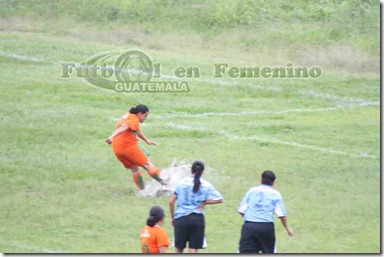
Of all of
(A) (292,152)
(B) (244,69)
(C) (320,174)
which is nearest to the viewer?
(C) (320,174)

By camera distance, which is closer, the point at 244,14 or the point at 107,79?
the point at 107,79

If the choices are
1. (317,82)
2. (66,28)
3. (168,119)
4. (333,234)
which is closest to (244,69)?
(317,82)

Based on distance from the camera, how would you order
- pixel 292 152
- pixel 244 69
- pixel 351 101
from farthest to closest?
pixel 244 69, pixel 351 101, pixel 292 152

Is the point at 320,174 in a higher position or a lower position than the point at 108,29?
lower

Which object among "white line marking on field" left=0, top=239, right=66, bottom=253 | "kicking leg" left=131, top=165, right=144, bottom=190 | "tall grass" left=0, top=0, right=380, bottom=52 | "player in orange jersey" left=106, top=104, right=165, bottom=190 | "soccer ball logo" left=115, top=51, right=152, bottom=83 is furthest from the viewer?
"tall grass" left=0, top=0, right=380, bottom=52

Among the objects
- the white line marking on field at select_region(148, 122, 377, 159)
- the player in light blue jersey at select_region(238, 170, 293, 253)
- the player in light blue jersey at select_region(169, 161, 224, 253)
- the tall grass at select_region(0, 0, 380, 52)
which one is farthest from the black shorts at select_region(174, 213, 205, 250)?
the tall grass at select_region(0, 0, 380, 52)

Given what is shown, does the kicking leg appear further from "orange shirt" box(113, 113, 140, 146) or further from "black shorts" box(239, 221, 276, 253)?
"black shorts" box(239, 221, 276, 253)

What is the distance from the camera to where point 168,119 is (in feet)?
67.6

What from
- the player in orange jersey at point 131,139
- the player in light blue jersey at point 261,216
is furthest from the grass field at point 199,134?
the player in light blue jersey at point 261,216

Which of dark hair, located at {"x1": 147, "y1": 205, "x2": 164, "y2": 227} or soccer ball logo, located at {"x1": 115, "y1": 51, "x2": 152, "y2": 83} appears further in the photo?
soccer ball logo, located at {"x1": 115, "y1": 51, "x2": 152, "y2": 83}

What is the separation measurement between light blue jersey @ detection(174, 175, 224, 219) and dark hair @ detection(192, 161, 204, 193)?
0.04m

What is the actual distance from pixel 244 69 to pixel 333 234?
8968 mm

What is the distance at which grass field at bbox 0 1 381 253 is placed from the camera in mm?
15243

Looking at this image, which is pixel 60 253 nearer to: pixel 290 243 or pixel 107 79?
pixel 290 243
